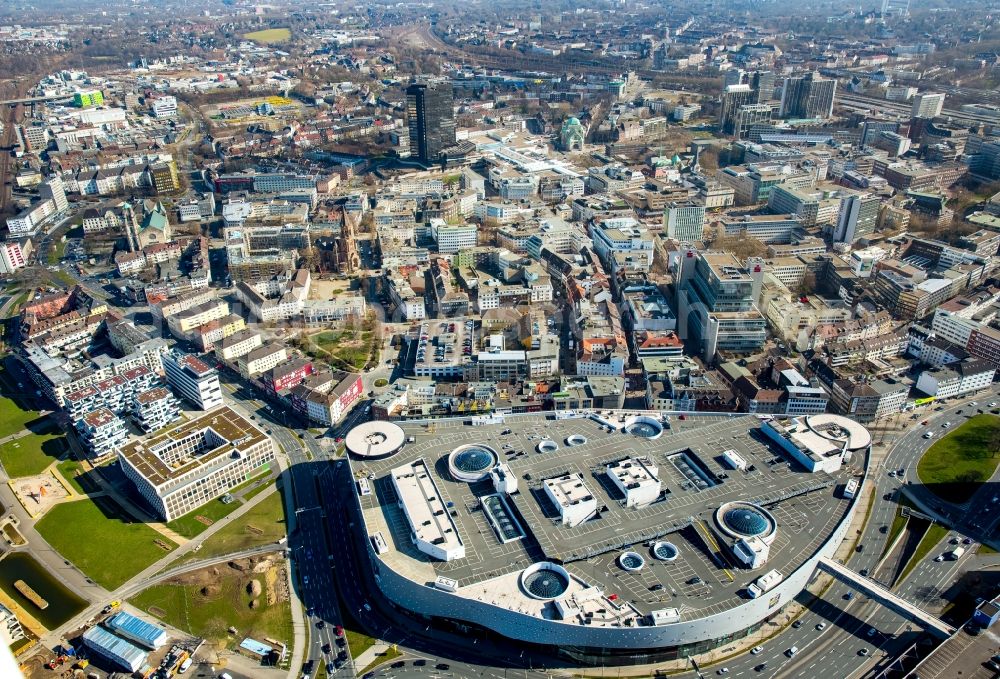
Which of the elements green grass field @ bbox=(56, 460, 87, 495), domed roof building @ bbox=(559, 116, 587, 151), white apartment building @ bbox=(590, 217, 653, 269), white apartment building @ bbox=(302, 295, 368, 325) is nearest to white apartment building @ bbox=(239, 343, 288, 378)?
white apartment building @ bbox=(302, 295, 368, 325)

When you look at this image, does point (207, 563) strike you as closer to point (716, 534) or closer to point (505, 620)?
point (505, 620)

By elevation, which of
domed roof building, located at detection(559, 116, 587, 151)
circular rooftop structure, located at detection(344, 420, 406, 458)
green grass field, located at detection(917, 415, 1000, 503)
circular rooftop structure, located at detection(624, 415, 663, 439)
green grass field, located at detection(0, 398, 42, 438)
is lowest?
green grass field, located at detection(0, 398, 42, 438)

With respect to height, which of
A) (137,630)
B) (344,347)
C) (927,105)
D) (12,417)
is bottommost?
(12,417)

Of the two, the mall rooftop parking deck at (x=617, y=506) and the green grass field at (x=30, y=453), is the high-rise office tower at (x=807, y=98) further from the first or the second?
the green grass field at (x=30, y=453)

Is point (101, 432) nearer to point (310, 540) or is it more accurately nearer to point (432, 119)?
point (310, 540)

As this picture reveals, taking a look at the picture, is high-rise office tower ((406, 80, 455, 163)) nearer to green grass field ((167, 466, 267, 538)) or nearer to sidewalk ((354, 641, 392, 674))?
green grass field ((167, 466, 267, 538))

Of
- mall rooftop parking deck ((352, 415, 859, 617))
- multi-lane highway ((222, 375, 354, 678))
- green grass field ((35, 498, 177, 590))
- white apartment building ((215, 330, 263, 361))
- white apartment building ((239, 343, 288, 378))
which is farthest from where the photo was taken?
white apartment building ((215, 330, 263, 361))

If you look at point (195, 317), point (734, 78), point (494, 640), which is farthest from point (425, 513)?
point (734, 78)
